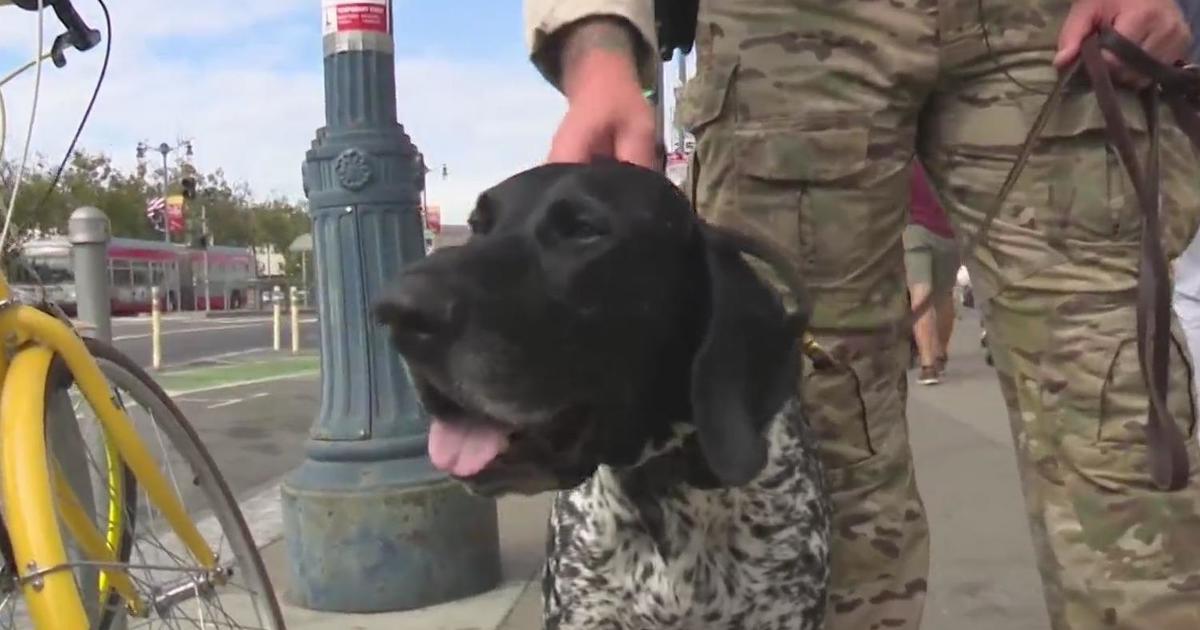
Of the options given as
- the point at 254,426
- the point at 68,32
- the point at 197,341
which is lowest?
the point at 197,341

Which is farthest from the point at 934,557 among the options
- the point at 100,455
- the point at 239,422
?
the point at 239,422

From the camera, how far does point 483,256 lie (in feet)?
6.61

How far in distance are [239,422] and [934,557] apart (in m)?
6.61

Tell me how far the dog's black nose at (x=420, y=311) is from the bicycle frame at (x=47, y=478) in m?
0.81

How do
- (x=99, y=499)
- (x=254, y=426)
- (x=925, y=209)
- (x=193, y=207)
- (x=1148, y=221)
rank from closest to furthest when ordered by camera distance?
1. (x=1148, y=221)
2. (x=99, y=499)
3. (x=925, y=209)
4. (x=254, y=426)
5. (x=193, y=207)

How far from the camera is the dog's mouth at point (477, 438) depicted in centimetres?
201

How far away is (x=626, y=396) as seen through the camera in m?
2.20

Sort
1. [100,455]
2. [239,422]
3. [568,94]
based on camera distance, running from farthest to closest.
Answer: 1. [239,422]
2. [100,455]
3. [568,94]

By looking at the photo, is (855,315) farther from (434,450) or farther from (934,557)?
(934,557)

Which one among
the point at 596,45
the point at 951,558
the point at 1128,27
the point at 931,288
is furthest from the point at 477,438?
the point at 931,288

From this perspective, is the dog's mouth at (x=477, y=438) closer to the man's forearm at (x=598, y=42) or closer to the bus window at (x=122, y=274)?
the man's forearm at (x=598, y=42)

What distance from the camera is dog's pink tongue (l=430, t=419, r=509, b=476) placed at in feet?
6.64

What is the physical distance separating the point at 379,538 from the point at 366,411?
1.46ft

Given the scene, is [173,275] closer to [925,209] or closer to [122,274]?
[122,274]
